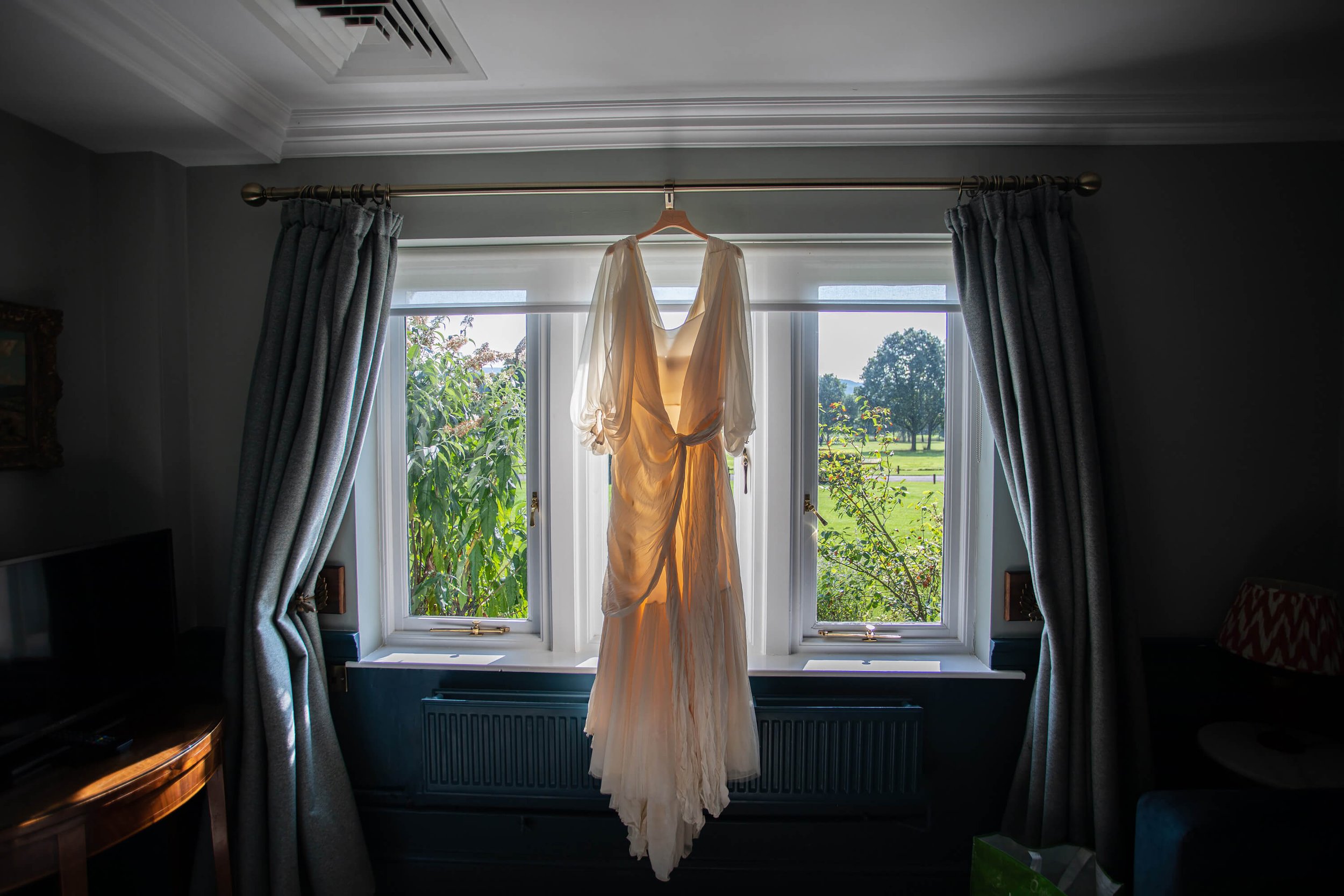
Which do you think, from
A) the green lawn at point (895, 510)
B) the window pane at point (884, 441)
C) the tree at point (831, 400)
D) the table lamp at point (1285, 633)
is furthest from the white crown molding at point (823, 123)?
the table lamp at point (1285, 633)

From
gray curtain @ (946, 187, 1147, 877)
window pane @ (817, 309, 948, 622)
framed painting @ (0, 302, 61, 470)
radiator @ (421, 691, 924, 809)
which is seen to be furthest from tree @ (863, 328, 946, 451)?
framed painting @ (0, 302, 61, 470)

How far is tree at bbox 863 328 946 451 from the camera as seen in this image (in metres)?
1.83

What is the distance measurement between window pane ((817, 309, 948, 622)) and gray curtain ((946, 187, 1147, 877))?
0.26m

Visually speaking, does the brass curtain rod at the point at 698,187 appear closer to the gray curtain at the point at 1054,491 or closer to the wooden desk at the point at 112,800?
the gray curtain at the point at 1054,491

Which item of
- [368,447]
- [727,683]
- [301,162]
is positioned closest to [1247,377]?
[727,683]

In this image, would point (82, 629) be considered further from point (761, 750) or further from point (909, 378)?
point (909, 378)

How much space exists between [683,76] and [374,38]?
74cm

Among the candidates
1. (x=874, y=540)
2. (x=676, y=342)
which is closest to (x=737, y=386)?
(x=676, y=342)

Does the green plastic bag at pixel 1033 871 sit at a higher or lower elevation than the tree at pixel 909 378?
lower

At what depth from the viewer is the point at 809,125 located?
162 cm

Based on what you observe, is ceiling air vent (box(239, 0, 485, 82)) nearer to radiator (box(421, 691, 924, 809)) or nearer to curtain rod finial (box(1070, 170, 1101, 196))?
curtain rod finial (box(1070, 170, 1101, 196))

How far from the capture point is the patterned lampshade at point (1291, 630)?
4.46 feet

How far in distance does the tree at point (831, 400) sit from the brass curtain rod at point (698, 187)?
56cm

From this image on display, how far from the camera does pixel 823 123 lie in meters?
1.62
